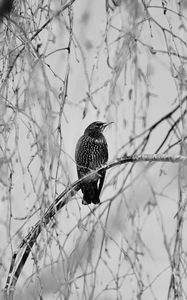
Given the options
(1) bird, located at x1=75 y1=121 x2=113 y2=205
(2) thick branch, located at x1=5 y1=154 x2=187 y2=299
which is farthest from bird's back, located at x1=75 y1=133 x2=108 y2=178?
(2) thick branch, located at x1=5 y1=154 x2=187 y2=299

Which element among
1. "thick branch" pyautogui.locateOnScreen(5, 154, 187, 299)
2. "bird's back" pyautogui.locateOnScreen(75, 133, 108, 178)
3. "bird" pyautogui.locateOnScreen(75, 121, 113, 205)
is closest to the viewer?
"thick branch" pyautogui.locateOnScreen(5, 154, 187, 299)

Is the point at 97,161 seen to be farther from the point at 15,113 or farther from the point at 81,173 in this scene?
the point at 15,113

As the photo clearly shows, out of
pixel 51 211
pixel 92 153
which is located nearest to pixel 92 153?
pixel 92 153

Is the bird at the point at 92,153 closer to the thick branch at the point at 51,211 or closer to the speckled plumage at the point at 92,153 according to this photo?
the speckled plumage at the point at 92,153

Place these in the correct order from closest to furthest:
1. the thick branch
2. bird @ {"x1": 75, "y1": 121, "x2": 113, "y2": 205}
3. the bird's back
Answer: the thick branch
bird @ {"x1": 75, "y1": 121, "x2": 113, "y2": 205}
the bird's back

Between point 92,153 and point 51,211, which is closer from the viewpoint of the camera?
point 51,211

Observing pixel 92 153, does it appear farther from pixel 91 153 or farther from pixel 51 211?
pixel 51 211

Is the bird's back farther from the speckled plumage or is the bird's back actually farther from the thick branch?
the thick branch

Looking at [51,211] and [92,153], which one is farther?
[92,153]

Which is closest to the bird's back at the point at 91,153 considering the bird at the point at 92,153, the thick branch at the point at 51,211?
the bird at the point at 92,153

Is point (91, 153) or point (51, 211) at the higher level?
point (91, 153)

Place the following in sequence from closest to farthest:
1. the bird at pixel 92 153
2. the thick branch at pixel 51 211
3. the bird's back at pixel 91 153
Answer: the thick branch at pixel 51 211 → the bird at pixel 92 153 → the bird's back at pixel 91 153

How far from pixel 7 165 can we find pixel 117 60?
0.60 metres

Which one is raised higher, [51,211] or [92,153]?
[92,153]
